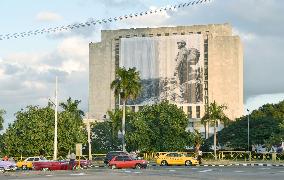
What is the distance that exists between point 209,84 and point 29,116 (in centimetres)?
10886

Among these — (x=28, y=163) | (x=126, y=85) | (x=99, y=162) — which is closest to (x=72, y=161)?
(x=28, y=163)

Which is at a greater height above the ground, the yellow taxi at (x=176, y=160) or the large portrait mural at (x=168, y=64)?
the large portrait mural at (x=168, y=64)

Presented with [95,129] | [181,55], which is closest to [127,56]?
[181,55]

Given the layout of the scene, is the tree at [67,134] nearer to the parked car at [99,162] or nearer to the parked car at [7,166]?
the parked car at [99,162]

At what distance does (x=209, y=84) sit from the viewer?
19088 centimetres

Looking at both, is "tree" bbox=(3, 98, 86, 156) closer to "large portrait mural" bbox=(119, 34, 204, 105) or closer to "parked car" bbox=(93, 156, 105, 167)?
"parked car" bbox=(93, 156, 105, 167)

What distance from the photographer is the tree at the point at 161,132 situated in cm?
9919

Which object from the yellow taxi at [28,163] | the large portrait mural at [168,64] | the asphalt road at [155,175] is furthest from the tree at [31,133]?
the large portrait mural at [168,64]

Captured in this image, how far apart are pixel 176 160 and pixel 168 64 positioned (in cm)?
12480

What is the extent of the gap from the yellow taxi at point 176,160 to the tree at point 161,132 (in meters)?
32.2

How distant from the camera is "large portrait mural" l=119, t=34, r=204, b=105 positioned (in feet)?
611

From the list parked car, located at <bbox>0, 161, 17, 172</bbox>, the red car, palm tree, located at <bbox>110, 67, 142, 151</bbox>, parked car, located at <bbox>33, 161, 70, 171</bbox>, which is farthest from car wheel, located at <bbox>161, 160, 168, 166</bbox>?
palm tree, located at <bbox>110, 67, 142, 151</bbox>

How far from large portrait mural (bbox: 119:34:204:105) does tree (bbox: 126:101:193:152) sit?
276 ft

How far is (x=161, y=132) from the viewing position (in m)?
101
